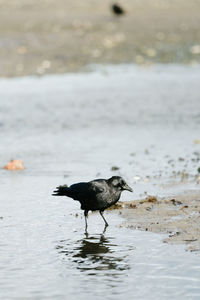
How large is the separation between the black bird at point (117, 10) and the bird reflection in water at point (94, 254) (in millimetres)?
23393

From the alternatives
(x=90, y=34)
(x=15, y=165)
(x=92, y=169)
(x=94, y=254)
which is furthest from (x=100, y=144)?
(x=90, y=34)

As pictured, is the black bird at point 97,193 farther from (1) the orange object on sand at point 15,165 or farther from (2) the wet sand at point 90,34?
(2) the wet sand at point 90,34

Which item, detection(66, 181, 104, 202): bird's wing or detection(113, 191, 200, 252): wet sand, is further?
detection(66, 181, 104, 202): bird's wing

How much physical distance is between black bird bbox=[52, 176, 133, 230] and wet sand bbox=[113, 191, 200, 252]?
405 millimetres

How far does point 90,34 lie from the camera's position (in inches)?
1199

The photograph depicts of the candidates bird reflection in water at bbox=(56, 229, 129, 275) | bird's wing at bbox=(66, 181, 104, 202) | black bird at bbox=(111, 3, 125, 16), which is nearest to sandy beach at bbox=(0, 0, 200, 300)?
bird reflection in water at bbox=(56, 229, 129, 275)

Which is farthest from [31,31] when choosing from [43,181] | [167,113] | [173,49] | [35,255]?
[35,255]

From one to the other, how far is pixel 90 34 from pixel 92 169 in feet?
56.9

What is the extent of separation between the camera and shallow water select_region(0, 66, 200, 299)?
27.1ft

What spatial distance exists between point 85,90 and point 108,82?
63.7 inches

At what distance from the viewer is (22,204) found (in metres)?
11.8

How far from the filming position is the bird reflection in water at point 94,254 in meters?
8.80

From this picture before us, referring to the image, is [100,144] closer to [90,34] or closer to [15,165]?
[15,165]

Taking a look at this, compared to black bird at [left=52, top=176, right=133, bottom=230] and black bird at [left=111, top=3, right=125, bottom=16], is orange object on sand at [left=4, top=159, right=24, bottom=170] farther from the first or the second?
black bird at [left=111, top=3, right=125, bottom=16]
